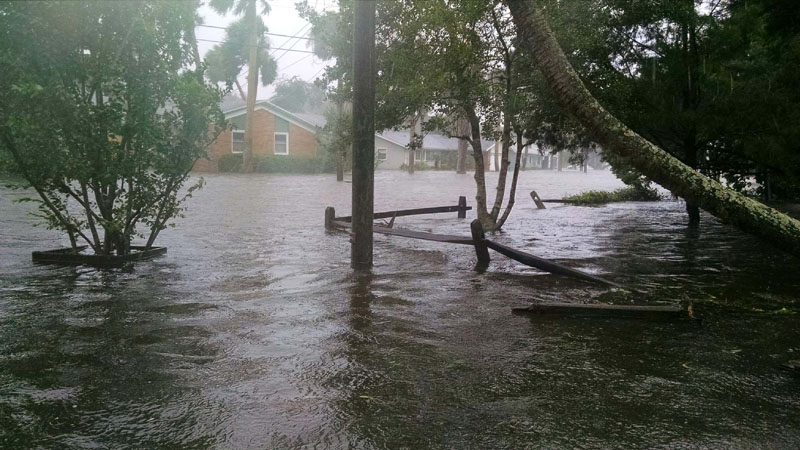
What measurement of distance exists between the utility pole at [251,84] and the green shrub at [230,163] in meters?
1.44

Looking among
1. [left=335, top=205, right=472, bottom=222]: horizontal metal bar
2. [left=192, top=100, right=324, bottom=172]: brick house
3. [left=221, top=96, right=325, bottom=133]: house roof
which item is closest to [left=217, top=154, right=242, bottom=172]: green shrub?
[left=192, top=100, right=324, bottom=172]: brick house

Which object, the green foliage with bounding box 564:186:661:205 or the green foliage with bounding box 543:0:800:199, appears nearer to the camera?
the green foliage with bounding box 543:0:800:199

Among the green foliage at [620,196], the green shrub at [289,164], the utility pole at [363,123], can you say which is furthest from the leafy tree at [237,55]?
the utility pole at [363,123]

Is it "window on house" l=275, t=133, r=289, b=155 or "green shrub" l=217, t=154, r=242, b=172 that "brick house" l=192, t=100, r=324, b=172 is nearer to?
"window on house" l=275, t=133, r=289, b=155

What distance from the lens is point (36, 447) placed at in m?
3.16

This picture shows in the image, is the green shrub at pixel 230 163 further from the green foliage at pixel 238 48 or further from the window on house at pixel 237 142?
the green foliage at pixel 238 48

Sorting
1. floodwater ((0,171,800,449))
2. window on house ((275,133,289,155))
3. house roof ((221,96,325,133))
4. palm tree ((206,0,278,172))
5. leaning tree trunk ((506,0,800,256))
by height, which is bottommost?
floodwater ((0,171,800,449))

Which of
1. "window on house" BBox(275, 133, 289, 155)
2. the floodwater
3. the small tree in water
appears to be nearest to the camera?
the floodwater

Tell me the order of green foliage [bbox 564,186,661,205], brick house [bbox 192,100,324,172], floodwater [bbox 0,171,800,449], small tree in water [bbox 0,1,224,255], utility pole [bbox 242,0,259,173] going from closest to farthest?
floodwater [bbox 0,171,800,449] < small tree in water [bbox 0,1,224,255] < green foliage [bbox 564,186,661,205] < utility pole [bbox 242,0,259,173] < brick house [bbox 192,100,324,172]

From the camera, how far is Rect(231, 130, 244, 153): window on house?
50.0 metres

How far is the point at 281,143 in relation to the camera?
5134 centimetres

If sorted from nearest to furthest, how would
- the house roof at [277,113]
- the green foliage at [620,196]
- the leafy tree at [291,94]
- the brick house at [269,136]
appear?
the green foliage at [620,196] < the house roof at [277,113] < the brick house at [269,136] < the leafy tree at [291,94]

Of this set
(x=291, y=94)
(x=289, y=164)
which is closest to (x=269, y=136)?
(x=289, y=164)

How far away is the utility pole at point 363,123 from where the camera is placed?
816 centimetres
